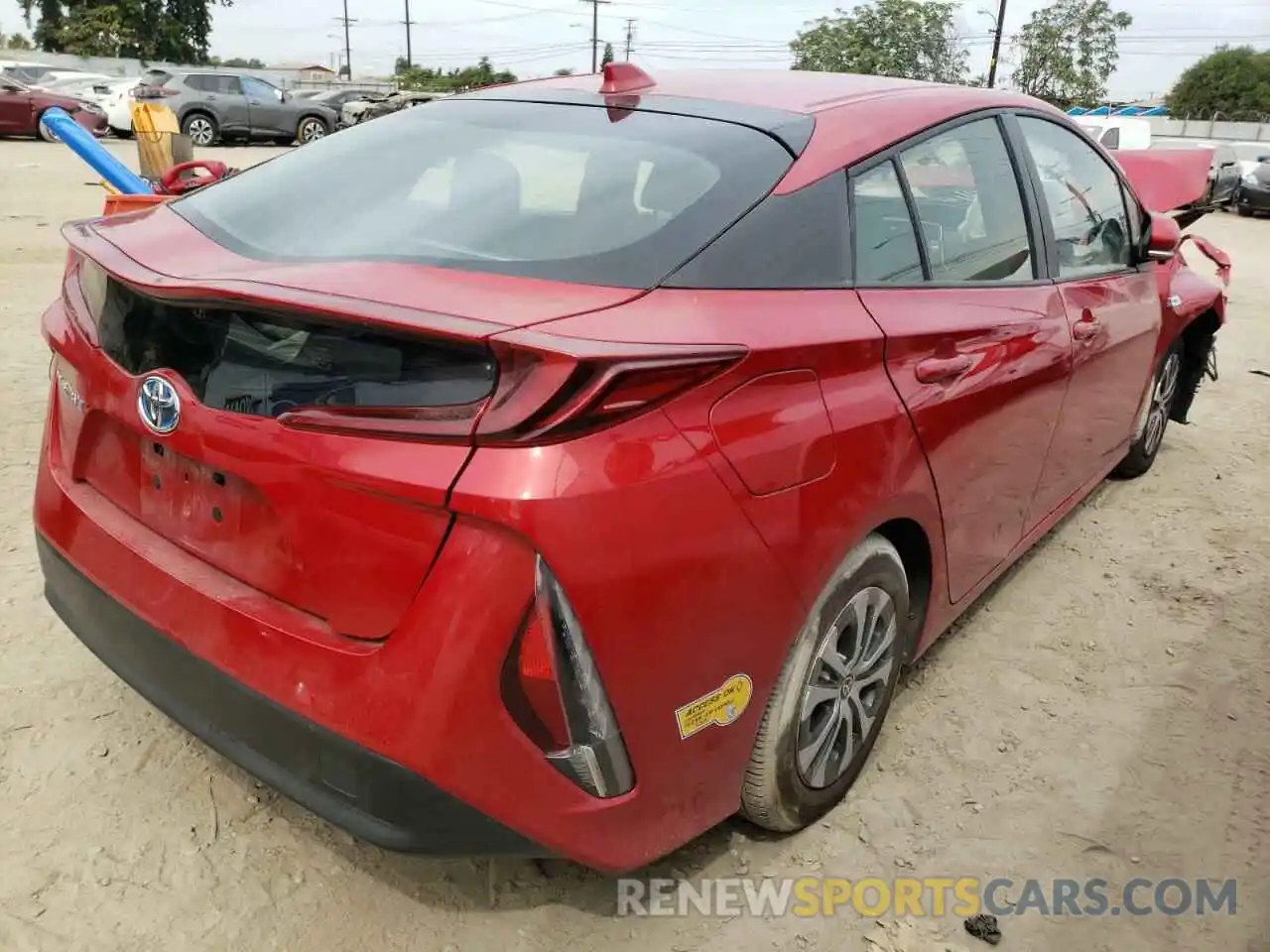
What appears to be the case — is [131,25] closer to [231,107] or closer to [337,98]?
[337,98]

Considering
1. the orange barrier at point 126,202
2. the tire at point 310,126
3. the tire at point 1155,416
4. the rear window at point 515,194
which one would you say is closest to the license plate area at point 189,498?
the rear window at point 515,194

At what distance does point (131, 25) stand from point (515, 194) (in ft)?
188

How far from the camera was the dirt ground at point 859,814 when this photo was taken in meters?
1.98

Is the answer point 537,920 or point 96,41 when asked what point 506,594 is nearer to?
point 537,920

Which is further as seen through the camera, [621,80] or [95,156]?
[95,156]

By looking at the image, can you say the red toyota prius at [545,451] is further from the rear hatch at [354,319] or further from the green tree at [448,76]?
the green tree at [448,76]

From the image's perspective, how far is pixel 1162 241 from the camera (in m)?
3.61

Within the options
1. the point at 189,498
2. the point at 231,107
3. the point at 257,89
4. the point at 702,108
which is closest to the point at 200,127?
the point at 231,107

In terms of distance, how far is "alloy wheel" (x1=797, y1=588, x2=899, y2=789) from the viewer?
2125 mm

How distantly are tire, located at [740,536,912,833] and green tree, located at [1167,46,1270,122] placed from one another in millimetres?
61277

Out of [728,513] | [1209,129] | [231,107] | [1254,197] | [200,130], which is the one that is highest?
[1209,129]

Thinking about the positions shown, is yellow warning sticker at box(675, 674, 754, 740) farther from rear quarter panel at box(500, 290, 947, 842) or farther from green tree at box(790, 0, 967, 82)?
→ green tree at box(790, 0, 967, 82)

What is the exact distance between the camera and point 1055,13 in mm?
44938

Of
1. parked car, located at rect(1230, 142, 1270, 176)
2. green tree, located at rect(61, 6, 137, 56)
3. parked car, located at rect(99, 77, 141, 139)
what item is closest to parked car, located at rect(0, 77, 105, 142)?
parked car, located at rect(99, 77, 141, 139)
